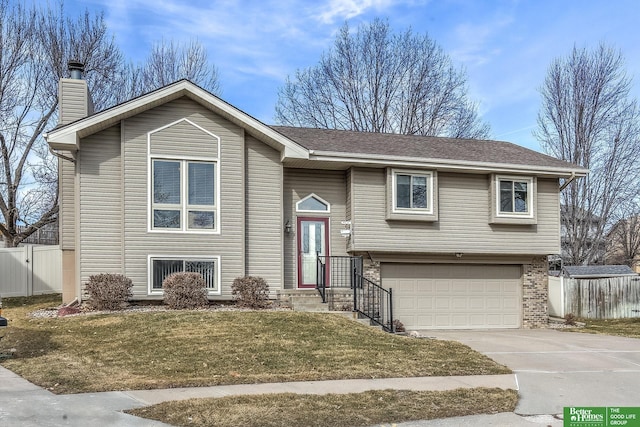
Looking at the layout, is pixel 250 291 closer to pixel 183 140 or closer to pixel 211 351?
pixel 183 140

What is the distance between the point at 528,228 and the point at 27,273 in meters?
15.4

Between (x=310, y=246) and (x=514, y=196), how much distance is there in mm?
6219

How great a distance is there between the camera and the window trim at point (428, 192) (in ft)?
52.3

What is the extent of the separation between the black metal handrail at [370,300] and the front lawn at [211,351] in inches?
71.7

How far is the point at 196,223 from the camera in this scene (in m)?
14.5

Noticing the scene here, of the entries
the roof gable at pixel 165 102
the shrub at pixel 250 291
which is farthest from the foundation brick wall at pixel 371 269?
the roof gable at pixel 165 102

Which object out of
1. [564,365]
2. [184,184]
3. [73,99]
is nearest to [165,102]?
[184,184]

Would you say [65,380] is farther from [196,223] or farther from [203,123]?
[203,123]

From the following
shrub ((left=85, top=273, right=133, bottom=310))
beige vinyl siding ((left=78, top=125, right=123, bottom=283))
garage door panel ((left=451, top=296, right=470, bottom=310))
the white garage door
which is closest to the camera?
shrub ((left=85, top=273, right=133, bottom=310))

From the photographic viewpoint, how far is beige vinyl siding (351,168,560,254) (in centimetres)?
1588

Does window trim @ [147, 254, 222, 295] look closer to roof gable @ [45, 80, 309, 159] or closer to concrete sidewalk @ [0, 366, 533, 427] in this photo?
roof gable @ [45, 80, 309, 159]

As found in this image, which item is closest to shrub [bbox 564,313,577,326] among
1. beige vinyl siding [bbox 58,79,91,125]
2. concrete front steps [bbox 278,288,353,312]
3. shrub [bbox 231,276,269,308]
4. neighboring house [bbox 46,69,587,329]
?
neighboring house [bbox 46,69,587,329]

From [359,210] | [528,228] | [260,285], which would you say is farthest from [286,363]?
[528,228]

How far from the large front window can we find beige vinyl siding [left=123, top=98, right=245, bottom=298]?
16cm
